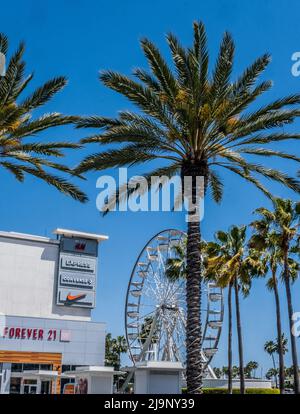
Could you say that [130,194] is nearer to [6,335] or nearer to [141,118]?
[141,118]

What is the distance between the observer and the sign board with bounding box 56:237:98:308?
64.2m

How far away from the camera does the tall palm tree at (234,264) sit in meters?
41.6

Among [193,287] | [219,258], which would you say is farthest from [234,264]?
[193,287]

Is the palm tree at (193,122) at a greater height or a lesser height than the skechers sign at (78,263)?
lesser

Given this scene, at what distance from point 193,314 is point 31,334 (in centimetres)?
4102

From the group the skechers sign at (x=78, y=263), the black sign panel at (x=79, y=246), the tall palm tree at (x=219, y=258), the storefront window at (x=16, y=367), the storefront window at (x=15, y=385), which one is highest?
the black sign panel at (x=79, y=246)

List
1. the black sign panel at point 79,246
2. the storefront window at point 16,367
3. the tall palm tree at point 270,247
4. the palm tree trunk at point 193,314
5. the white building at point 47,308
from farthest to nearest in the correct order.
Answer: the black sign panel at point 79,246
the white building at point 47,308
the storefront window at point 16,367
the tall palm tree at point 270,247
the palm tree trunk at point 193,314

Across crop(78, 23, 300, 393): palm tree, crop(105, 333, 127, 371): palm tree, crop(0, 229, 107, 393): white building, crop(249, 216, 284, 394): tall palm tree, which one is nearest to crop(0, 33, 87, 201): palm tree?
crop(78, 23, 300, 393): palm tree

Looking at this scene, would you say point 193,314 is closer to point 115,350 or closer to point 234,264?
point 234,264

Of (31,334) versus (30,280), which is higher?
(30,280)

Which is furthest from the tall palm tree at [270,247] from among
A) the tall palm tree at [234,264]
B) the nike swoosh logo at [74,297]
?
the nike swoosh logo at [74,297]

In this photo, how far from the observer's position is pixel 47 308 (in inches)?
2491

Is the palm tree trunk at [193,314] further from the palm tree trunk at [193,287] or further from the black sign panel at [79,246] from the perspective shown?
the black sign panel at [79,246]

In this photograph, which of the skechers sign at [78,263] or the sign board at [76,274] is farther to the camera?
the skechers sign at [78,263]
